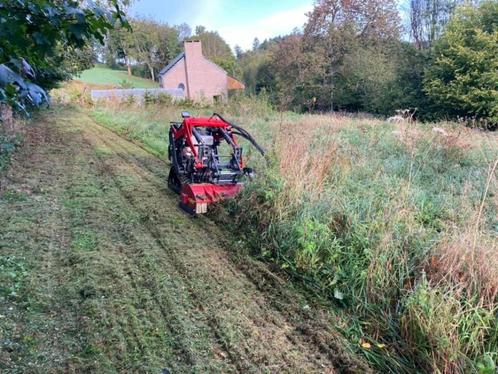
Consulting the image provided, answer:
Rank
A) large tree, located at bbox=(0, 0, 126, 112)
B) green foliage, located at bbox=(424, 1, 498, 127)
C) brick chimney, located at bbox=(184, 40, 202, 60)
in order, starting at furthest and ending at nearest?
brick chimney, located at bbox=(184, 40, 202, 60) → green foliage, located at bbox=(424, 1, 498, 127) → large tree, located at bbox=(0, 0, 126, 112)

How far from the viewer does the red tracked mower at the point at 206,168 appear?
532cm

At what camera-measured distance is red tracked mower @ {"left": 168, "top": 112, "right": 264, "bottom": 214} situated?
5.32m

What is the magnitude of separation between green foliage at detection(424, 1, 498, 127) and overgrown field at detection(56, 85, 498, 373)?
1181 centimetres

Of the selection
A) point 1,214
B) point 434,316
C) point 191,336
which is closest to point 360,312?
point 434,316

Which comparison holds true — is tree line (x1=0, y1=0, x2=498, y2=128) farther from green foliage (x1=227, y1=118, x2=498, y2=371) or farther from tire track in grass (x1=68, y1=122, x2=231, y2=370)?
green foliage (x1=227, y1=118, x2=498, y2=371)

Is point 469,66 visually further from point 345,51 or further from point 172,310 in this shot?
point 172,310

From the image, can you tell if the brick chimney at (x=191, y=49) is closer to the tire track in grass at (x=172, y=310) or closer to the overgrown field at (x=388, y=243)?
the overgrown field at (x=388, y=243)

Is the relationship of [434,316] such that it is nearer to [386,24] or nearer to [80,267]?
[80,267]

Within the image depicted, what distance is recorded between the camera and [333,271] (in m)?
3.70

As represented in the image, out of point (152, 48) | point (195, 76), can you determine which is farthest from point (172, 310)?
point (152, 48)

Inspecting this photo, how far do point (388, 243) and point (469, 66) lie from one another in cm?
1731

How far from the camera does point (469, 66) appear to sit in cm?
1734

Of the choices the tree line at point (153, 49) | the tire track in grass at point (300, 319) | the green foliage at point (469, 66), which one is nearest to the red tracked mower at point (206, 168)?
the tire track in grass at point (300, 319)

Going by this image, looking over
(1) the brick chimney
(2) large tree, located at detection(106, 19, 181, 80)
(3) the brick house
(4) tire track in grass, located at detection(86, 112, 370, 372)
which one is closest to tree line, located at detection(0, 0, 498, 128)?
(4) tire track in grass, located at detection(86, 112, 370, 372)
